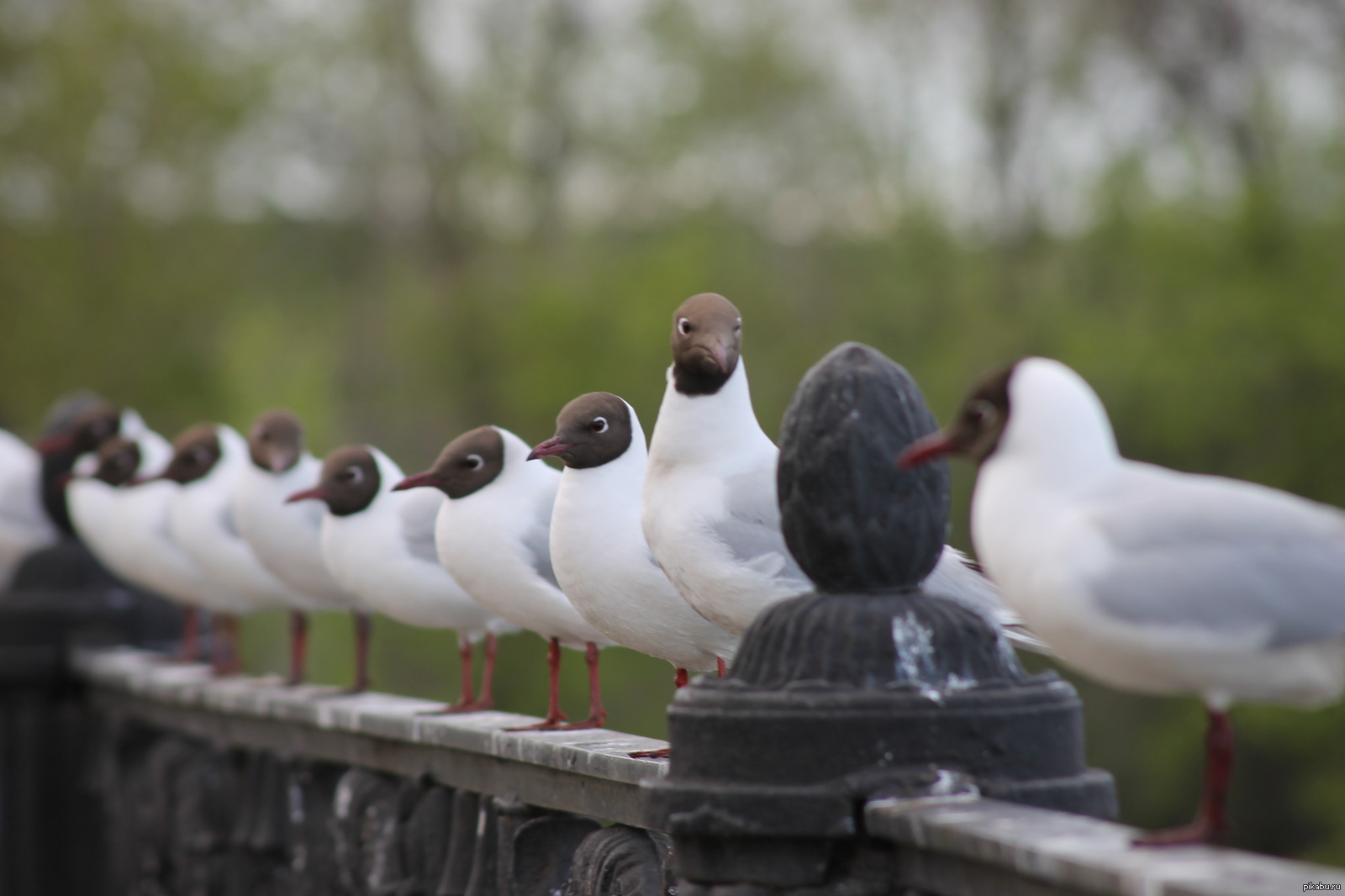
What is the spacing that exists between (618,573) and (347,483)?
1.63 metres

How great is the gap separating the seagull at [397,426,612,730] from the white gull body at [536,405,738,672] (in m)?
0.43

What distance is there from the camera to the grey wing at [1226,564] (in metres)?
1.96

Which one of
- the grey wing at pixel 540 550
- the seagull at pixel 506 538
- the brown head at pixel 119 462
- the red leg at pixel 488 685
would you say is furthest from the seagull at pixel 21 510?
the grey wing at pixel 540 550

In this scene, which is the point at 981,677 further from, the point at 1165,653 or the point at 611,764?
the point at 611,764

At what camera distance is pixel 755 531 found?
3201mm

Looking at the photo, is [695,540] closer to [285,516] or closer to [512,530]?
[512,530]

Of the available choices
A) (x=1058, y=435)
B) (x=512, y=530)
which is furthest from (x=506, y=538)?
(x=1058, y=435)

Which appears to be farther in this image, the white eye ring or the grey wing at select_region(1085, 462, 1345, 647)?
the white eye ring

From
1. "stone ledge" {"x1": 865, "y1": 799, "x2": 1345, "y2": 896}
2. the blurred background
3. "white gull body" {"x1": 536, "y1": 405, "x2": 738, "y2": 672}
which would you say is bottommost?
"stone ledge" {"x1": 865, "y1": 799, "x2": 1345, "y2": 896}

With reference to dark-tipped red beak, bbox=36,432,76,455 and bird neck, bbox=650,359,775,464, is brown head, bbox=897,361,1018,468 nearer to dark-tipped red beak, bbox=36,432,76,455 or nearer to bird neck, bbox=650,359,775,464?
bird neck, bbox=650,359,775,464

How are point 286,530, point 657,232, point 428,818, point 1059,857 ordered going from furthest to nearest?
1. point 657,232
2. point 286,530
3. point 428,818
4. point 1059,857

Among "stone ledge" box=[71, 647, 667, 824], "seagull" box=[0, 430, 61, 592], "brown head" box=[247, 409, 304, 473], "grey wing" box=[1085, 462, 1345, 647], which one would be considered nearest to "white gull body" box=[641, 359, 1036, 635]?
"stone ledge" box=[71, 647, 667, 824]

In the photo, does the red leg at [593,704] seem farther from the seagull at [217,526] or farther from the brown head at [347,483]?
the seagull at [217,526]

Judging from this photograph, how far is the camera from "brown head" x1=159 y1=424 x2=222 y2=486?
623 cm
